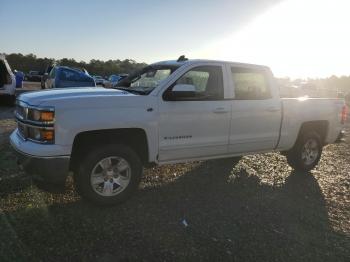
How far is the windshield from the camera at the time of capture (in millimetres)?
5582

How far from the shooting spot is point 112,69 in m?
75.1

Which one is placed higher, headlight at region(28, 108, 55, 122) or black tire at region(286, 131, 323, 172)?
headlight at region(28, 108, 55, 122)

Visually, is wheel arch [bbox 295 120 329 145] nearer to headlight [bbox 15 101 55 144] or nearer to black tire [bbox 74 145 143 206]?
black tire [bbox 74 145 143 206]

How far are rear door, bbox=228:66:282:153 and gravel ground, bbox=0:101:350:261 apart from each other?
75 centimetres

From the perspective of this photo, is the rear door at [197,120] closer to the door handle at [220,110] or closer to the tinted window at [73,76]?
the door handle at [220,110]

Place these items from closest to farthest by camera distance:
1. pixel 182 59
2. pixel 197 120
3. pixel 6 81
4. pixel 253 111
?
1. pixel 197 120
2. pixel 182 59
3. pixel 253 111
4. pixel 6 81

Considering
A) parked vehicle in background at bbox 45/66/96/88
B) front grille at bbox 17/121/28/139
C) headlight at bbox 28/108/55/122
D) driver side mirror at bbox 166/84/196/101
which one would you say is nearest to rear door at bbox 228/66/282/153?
driver side mirror at bbox 166/84/196/101

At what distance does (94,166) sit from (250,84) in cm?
308

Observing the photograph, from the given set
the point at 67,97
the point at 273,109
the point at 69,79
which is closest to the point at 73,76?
the point at 69,79

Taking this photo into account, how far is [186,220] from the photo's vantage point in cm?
488

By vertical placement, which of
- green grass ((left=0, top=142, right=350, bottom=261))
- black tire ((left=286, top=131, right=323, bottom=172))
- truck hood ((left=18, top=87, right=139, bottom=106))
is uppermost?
truck hood ((left=18, top=87, right=139, bottom=106))

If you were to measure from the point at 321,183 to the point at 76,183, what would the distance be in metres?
4.51

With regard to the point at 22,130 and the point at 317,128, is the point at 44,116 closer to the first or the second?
the point at 22,130

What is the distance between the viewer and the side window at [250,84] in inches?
245
